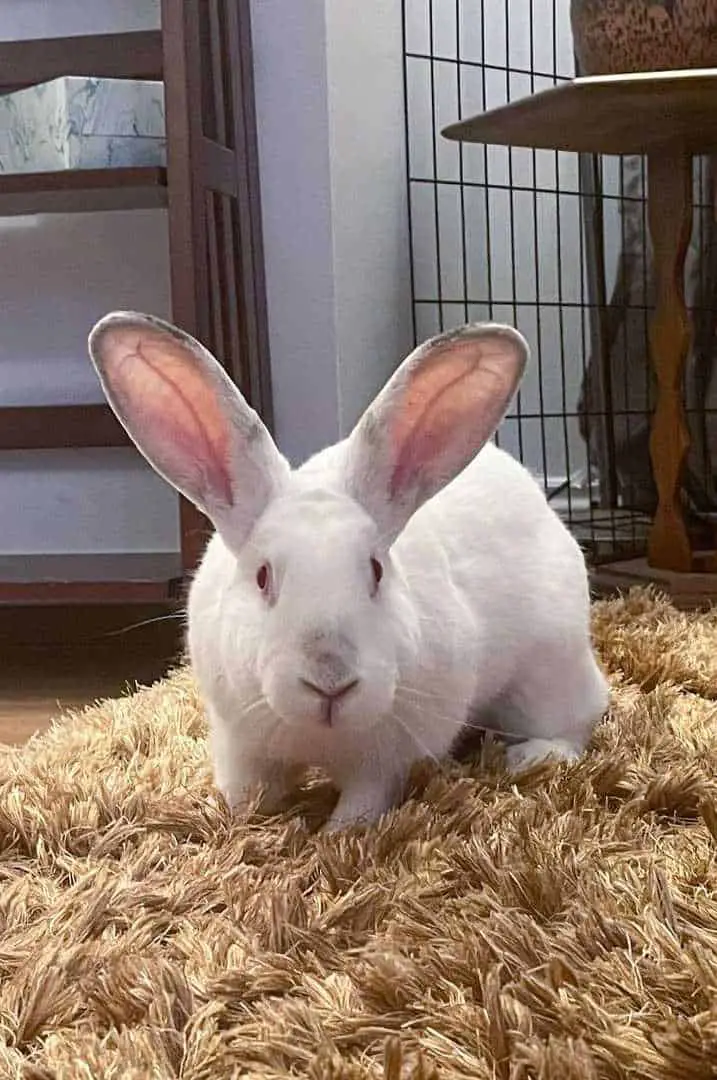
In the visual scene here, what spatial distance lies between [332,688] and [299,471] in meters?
0.23

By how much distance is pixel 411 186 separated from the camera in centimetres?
220

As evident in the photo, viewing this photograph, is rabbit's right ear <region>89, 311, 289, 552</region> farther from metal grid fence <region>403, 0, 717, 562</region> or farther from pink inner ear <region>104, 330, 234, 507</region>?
metal grid fence <region>403, 0, 717, 562</region>

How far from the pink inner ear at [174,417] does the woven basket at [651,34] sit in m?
1.09

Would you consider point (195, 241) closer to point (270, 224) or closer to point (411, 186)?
point (270, 224)

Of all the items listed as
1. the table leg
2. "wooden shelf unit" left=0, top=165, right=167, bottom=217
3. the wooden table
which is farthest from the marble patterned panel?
the table leg

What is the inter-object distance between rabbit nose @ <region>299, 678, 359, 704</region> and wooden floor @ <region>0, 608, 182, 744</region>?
725 millimetres

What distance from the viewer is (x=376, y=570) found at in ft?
2.83

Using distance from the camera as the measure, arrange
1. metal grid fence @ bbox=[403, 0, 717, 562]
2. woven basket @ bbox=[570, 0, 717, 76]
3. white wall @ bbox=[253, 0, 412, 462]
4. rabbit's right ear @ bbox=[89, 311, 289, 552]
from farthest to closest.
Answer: metal grid fence @ bbox=[403, 0, 717, 562] < white wall @ bbox=[253, 0, 412, 462] < woven basket @ bbox=[570, 0, 717, 76] < rabbit's right ear @ bbox=[89, 311, 289, 552]

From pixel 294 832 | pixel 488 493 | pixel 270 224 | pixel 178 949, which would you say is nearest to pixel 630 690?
pixel 488 493

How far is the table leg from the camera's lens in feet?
6.24

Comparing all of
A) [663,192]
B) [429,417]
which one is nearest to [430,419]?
[429,417]

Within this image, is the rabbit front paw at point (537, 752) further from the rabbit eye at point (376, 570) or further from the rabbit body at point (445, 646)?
the rabbit eye at point (376, 570)

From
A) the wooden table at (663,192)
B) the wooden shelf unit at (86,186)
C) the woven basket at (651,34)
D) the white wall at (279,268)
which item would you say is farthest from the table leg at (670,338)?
the wooden shelf unit at (86,186)

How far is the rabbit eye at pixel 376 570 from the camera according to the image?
2.81 feet
